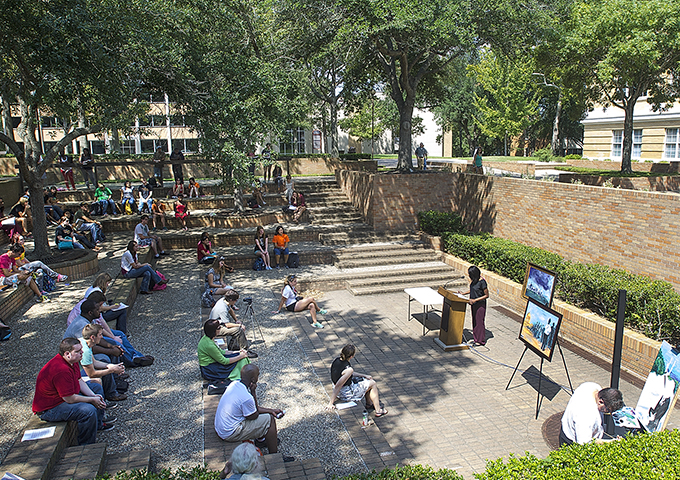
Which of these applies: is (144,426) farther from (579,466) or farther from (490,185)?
(490,185)

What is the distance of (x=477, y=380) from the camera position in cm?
852

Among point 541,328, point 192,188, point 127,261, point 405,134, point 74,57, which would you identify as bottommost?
point 541,328

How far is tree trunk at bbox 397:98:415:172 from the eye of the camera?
64.7 ft

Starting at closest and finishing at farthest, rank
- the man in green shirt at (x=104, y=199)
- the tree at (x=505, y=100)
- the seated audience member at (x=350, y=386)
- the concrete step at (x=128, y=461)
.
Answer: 1. the concrete step at (x=128, y=461)
2. the seated audience member at (x=350, y=386)
3. the man in green shirt at (x=104, y=199)
4. the tree at (x=505, y=100)

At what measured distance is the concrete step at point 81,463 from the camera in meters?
4.97

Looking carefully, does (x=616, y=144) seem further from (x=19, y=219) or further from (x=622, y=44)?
(x=19, y=219)

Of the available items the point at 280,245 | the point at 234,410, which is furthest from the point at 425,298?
the point at 280,245

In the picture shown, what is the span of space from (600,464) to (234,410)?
12.9 feet

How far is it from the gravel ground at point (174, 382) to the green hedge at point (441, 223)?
6.76 meters

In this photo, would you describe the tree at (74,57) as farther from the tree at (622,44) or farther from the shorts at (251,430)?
the tree at (622,44)

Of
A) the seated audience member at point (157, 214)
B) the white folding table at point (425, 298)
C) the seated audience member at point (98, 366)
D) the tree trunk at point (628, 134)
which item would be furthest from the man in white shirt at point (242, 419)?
the tree trunk at point (628, 134)

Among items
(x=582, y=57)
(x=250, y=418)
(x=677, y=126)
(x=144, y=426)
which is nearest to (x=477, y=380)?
(x=250, y=418)

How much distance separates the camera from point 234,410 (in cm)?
588

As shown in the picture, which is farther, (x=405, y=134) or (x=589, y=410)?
(x=405, y=134)
